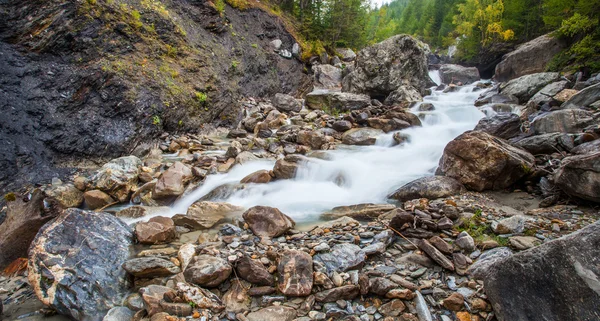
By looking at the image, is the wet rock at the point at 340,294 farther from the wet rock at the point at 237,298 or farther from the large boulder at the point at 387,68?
the large boulder at the point at 387,68

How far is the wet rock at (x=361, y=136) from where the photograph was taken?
1038 cm

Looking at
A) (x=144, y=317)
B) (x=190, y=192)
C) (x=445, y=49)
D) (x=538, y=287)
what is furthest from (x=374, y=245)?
(x=445, y=49)

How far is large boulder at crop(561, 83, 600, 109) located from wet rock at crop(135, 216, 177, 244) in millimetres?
11835

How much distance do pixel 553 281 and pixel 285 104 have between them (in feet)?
45.3

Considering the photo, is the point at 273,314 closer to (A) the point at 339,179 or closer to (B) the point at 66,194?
(A) the point at 339,179

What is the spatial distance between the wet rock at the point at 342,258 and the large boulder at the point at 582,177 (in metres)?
3.56

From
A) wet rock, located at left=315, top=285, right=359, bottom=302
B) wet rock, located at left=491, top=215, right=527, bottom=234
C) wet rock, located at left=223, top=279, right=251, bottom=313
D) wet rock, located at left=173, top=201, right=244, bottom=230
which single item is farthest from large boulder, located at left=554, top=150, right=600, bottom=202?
wet rock, located at left=173, top=201, right=244, bottom=230

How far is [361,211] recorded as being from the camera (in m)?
5.06

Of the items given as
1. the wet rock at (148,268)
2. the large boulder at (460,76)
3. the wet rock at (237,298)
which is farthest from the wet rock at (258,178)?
the large boulder at (460,76)

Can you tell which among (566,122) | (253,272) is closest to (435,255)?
(253,272)

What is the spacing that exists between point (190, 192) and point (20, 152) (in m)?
4.07

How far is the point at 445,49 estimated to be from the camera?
44.2m

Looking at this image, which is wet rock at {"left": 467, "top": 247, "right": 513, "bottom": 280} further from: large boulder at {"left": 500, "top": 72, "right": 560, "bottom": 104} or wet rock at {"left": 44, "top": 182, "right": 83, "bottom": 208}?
large boulder at {"left": 500, "top": 72, "right": 560, "bottom": 104}

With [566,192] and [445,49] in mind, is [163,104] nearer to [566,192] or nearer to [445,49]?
[566,192]
